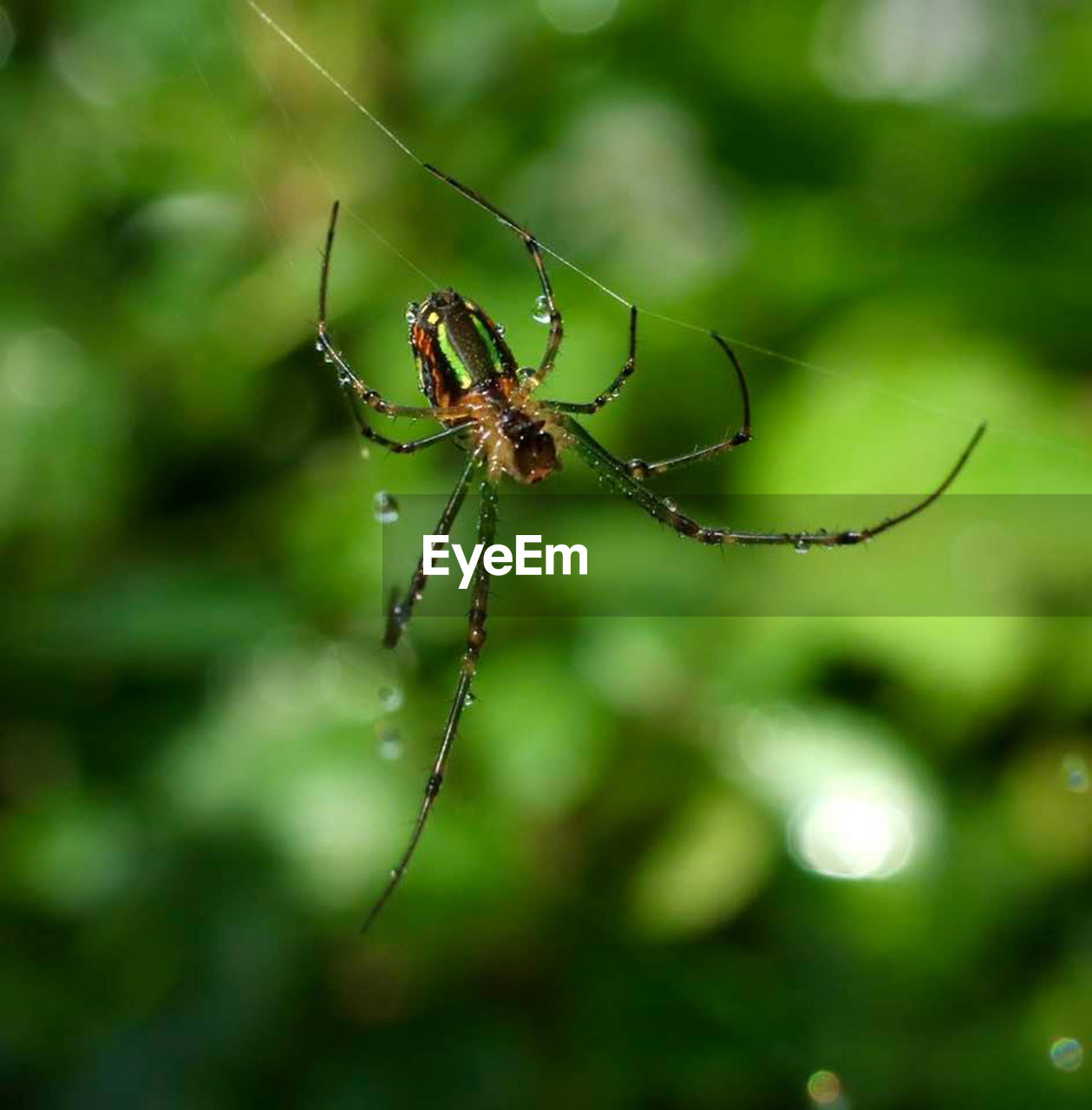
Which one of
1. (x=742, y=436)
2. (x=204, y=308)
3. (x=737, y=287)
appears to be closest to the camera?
(x=742, y=436)

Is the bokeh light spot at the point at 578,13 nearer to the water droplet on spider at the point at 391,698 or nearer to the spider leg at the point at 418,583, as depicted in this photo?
the spider leg at the point at 418,583

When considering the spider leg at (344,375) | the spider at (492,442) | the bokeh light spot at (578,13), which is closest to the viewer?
the spider leg at (344,375)

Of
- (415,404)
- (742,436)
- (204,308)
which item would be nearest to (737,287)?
(742,436)

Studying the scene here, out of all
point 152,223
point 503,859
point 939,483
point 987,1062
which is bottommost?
point 987,1062

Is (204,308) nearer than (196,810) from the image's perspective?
No

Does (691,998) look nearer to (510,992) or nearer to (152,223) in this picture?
(510,992)

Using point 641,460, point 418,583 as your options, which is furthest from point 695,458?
point 418,583

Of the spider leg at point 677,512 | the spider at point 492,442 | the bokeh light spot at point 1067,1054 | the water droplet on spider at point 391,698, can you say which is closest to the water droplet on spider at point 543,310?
the spider at point 492,442

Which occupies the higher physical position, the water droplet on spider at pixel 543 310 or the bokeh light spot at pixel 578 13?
the bokeh light spot at pixel 578 13
